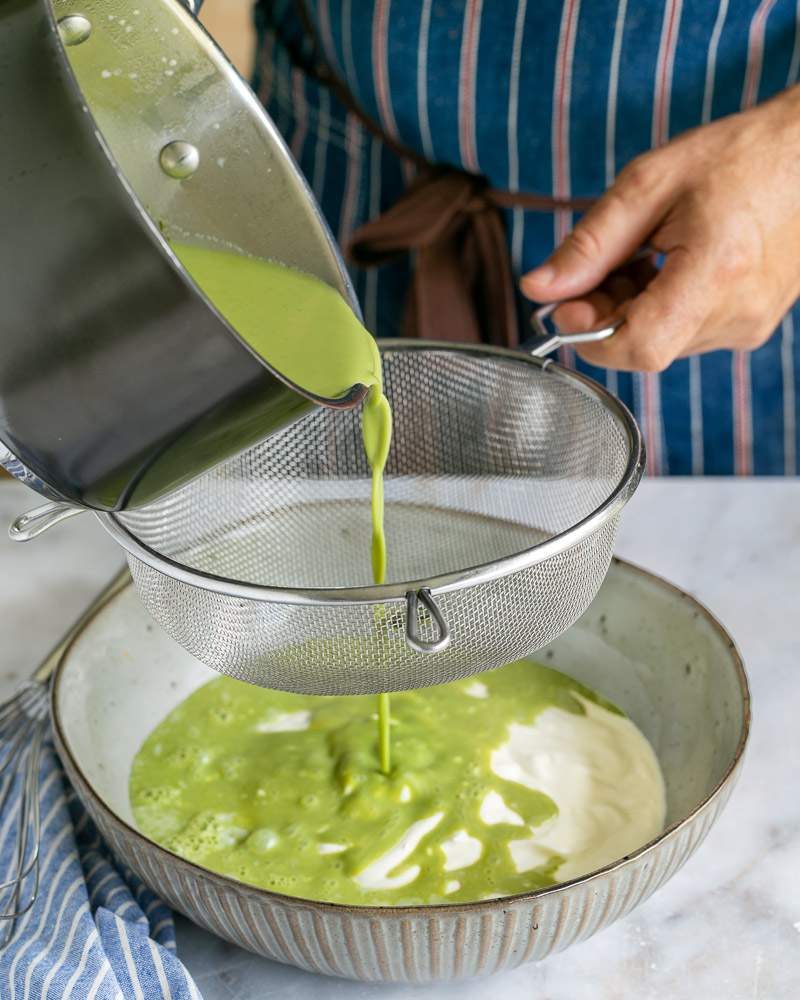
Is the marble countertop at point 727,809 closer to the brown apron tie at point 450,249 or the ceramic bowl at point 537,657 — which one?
the ceramic bowl at point 537,657

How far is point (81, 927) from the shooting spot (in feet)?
2.88

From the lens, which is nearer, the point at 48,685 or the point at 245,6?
the point at 48,685

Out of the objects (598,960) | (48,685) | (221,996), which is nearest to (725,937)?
(598,960)

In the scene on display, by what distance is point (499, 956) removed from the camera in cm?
82

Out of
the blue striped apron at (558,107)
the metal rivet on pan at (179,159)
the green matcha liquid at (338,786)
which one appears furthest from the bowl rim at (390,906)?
the blue striped apron at (558,107)

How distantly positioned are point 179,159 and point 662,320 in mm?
495

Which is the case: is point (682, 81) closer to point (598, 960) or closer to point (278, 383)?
point (278, 383)

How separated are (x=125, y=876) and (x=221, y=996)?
15cm

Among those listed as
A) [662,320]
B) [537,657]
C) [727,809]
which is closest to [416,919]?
[727,809]

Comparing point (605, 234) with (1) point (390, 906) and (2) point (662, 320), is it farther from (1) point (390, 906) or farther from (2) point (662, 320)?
(1) point (390, 906)

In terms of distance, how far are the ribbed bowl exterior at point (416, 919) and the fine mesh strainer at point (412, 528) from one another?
0.20 m

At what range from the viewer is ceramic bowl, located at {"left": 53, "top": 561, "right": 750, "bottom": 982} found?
793mm

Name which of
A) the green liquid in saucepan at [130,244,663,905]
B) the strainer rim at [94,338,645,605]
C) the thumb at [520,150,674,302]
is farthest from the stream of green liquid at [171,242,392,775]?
the thumb at [520,150,674,302]

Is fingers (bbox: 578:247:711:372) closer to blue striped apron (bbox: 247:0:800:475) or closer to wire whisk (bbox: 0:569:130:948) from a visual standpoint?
blue striped apron (bbox: 247:0:800:475)
